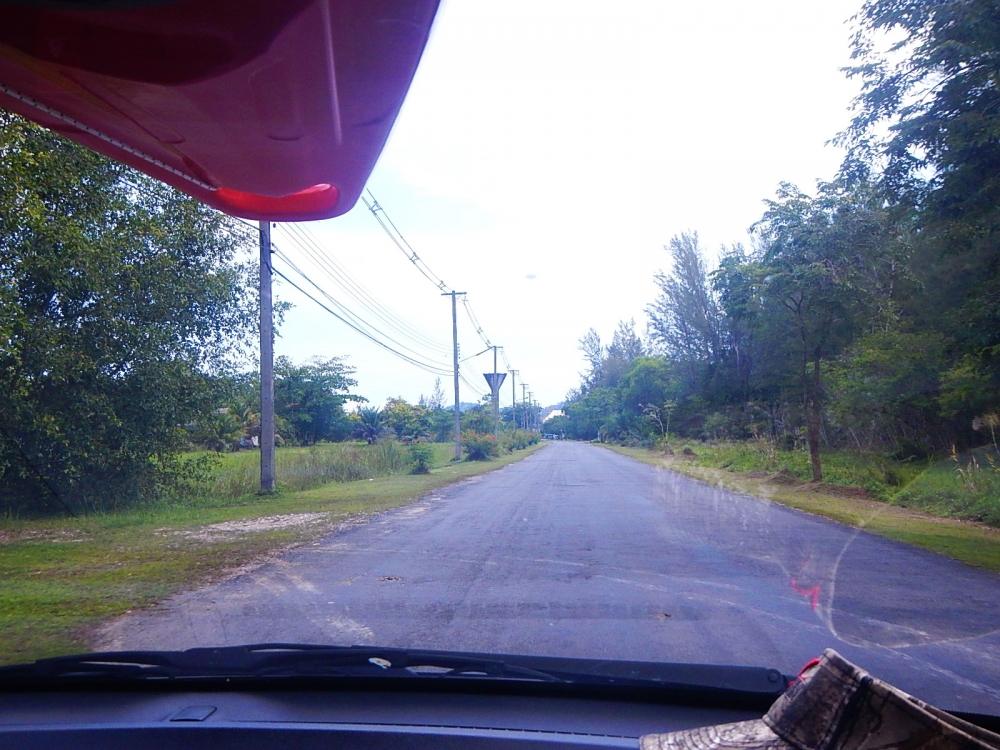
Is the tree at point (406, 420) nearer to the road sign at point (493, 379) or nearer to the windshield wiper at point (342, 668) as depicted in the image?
the road sign at point (493, 379)

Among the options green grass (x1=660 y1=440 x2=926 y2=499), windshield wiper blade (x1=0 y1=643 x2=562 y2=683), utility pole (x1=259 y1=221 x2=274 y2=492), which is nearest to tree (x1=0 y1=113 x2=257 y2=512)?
utility pole (x1=259 y1=221 x2=274 y2=492)

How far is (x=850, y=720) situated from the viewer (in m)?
2.13

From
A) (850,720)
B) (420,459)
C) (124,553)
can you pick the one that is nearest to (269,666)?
(850,720)

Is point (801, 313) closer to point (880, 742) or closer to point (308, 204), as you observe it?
point (308, 204)

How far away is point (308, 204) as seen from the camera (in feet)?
17.5

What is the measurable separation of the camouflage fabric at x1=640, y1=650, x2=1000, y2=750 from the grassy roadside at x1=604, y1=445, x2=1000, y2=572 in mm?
9021

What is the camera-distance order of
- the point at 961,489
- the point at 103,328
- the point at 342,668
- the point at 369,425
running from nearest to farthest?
the point at 342,668
the point at 961,489
the point at 103,328
the point at 369,425

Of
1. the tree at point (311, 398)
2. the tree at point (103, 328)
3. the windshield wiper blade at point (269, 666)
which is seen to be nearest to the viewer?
the windshield wiper blade at point (269, 666)

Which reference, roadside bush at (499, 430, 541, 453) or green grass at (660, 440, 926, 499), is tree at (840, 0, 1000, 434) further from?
roadside bush at (499, 430, 541, 453)

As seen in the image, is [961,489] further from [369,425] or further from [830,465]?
[369,425]

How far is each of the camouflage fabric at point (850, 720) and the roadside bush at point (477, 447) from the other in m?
46.2

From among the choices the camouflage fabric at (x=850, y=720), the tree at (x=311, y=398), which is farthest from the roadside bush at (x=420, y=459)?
the camouflage fabric at (x=850, y=720)

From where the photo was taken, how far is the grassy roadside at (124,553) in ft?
23.5

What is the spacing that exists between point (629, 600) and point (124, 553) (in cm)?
722
